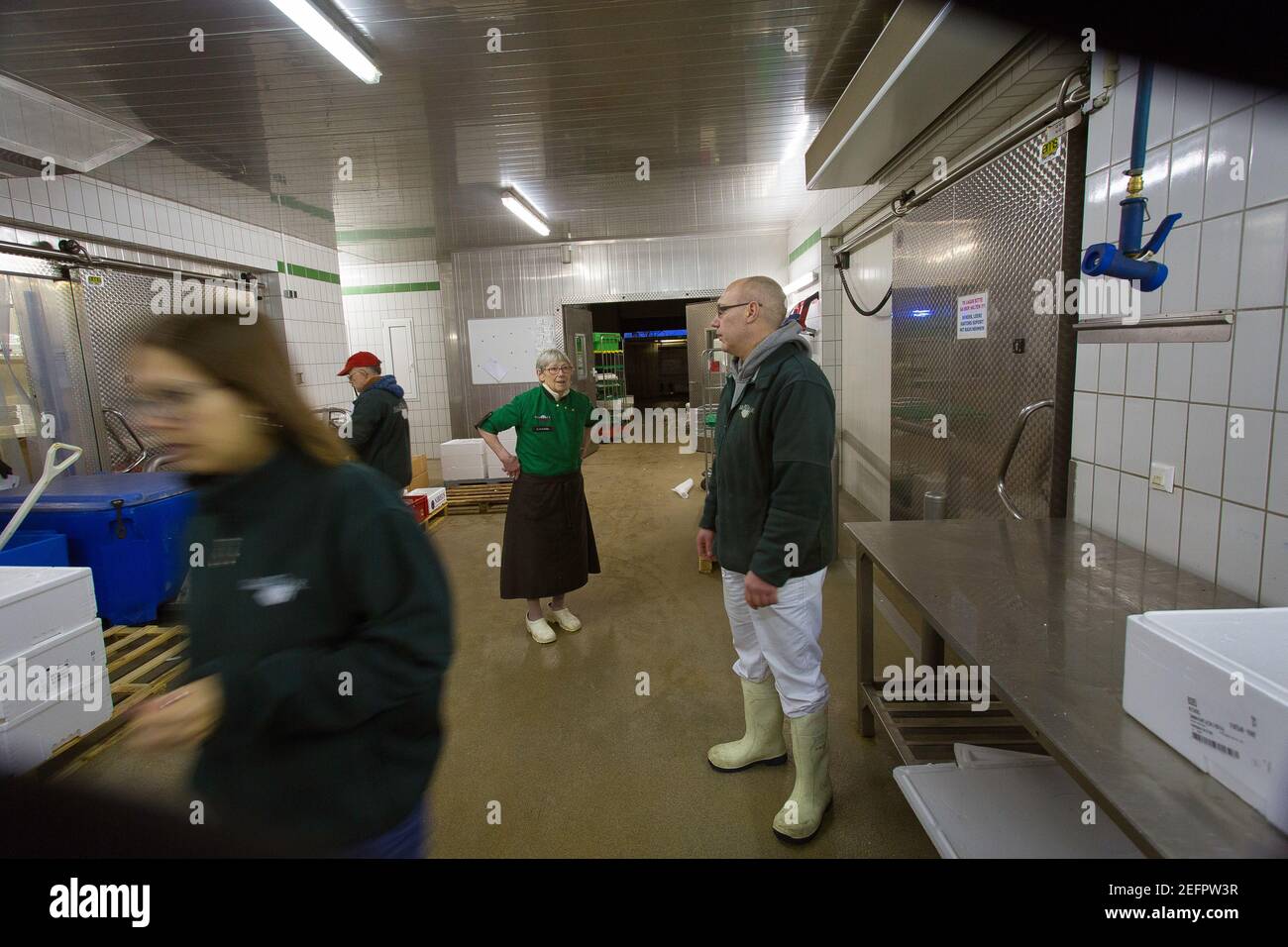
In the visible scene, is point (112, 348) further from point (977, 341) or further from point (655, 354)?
point (655, 354)

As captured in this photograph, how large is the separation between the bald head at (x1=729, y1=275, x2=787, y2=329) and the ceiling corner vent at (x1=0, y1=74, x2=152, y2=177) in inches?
168

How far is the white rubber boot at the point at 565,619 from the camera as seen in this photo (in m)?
3.91

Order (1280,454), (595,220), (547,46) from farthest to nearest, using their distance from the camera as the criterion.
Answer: (595,220)
(547,46)
(1280,454)

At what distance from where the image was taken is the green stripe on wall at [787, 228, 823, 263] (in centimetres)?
646

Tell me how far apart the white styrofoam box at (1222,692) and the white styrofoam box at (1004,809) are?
48 cm

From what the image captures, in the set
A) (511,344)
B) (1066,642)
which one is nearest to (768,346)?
(1066,642)

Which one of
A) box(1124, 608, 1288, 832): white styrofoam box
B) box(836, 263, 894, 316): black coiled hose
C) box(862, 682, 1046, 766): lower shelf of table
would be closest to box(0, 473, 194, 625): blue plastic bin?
box(862, 682, 1046, 766): lower shelf of table

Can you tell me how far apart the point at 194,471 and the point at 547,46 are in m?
3.27

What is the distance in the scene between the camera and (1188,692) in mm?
1066

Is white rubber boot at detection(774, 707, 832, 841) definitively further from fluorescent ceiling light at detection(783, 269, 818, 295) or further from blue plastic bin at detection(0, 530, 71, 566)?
fluorescent ceiling light at detection(783, 269, 818, 295)

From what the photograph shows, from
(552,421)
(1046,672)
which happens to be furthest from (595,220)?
(1046,672)

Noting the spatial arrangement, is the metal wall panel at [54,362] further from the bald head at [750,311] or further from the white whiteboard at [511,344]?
the bald head at [750,311]

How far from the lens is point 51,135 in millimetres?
3760
